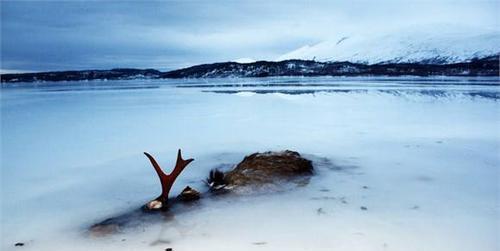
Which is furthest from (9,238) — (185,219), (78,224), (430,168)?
(430,168)

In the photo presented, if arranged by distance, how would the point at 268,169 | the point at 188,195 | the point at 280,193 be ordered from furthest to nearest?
the point at 268,169, the point at 280,193, the point at 188,195

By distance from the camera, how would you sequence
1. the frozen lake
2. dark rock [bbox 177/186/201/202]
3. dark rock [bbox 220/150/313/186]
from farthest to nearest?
1. dark rock [bbox 220/150/313/186]
2. dark rock [bbox 177/186/201/202]
3. the frozen lake

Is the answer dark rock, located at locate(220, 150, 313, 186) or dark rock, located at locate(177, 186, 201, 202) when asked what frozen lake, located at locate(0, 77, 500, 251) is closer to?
dark rock, located at locate(177, 186, 201, 202)

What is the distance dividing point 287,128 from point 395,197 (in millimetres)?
8151

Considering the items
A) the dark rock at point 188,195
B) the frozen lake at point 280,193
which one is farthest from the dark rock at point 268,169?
the dark rock at point 188,195

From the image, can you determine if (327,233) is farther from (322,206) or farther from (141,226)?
(141,226)

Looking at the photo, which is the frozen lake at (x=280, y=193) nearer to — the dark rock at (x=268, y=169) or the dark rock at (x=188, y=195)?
the dark rock at (x=188, y=195)

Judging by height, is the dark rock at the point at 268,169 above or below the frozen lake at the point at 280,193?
above

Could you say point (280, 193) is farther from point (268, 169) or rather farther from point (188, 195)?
point (188, 195)

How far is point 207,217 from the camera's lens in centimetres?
536

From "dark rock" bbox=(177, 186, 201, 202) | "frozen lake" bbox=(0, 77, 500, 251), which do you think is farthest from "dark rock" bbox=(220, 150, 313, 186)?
"dark rock" bbox=(177, 186, 201, 202)

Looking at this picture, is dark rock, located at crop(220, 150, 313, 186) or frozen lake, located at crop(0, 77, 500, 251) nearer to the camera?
frozen lake, located at crop(0, 77, 500, 251)

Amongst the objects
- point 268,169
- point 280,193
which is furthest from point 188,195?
point 268,169

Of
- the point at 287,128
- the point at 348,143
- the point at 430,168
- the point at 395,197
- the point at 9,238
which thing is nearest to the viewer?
the point at 9,238
